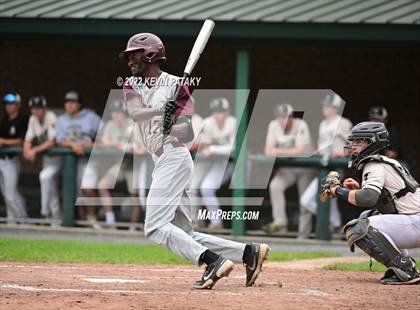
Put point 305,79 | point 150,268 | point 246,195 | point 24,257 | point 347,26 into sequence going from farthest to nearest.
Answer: point 305,79
point 246,195
point 347,26
point 24,257
point 150,268

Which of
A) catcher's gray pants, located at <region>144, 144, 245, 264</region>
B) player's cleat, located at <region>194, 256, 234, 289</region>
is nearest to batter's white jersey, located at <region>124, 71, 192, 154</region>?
catcher's gray pants, located at <region>144, 144, 245, 264</region>

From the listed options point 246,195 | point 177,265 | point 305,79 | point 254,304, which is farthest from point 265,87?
point 254,304

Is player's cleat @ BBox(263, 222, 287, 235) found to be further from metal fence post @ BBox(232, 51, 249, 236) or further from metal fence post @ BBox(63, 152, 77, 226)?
metal fence post @ BBox(63, 152, 77, 226)

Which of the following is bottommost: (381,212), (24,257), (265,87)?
(24,257)

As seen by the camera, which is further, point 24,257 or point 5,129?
point 5,129

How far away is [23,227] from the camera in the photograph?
44.7ft

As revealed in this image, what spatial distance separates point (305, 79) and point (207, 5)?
3.05 metres

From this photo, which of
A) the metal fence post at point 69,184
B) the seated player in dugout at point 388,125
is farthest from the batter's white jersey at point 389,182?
the metal fence post at point 69,184

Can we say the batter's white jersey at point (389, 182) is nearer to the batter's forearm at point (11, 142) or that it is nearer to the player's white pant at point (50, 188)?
the player's white pant at point (50, 188)

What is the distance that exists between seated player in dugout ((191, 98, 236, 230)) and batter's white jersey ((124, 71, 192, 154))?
18.7 ft

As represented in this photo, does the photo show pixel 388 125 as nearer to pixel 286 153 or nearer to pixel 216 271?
pixel 286 153

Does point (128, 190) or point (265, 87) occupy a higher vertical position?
point (265, 87)

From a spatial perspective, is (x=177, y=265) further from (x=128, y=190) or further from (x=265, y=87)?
(x=265, y=87)

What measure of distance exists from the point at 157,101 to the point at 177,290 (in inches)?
53.9
